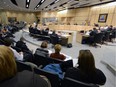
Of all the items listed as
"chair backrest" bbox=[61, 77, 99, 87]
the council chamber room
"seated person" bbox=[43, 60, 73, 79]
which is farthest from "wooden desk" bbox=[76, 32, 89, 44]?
"chair backrest" bbox=[61, 77, 99, 87]

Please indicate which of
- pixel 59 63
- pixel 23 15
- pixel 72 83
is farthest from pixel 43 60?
pixel 23 15

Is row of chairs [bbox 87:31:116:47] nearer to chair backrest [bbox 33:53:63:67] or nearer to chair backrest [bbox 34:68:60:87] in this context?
chair backrest [bbox 33:53:63:67]

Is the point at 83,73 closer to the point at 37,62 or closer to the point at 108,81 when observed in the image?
the point at 37,62

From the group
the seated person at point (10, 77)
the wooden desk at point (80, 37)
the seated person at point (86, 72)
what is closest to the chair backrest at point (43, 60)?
the seated person at point (86, 72)

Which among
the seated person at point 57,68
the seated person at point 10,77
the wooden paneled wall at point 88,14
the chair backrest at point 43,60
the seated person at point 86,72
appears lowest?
the chair backrest at point 43,60

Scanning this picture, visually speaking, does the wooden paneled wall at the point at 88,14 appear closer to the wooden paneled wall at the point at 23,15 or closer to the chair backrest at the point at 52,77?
the wooden paneled wall at the point at 23,15

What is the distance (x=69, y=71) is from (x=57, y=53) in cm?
136

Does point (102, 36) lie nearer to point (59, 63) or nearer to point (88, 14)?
point (59, 63)

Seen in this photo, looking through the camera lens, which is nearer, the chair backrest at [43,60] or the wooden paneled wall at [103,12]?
the chair backrest at [43,60]

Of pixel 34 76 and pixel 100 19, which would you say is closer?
pixel 34 76

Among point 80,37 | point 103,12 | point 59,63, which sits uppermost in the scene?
point 103,12

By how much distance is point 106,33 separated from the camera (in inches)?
303

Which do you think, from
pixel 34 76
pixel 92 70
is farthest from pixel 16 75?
pixel 92 70

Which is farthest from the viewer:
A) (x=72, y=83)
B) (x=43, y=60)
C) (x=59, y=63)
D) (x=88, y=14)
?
(x=88, y=14)
